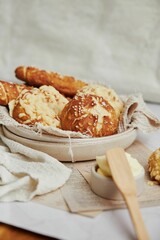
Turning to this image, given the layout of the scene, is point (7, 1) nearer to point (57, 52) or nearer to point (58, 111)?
point (57, 52)

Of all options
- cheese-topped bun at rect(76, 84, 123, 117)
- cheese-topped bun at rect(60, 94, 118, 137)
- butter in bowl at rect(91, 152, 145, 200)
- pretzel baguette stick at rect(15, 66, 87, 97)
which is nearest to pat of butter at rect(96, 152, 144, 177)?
butter in bowl at rect(91, 152, 145, 200)

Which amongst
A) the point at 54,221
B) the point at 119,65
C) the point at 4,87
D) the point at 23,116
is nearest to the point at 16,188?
the point at 54,221

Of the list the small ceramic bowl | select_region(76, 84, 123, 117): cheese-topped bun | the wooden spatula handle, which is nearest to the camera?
the wooden spatula handle

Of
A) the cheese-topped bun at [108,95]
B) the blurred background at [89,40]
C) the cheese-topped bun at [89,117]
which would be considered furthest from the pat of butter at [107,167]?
the blurred background at [89,40]

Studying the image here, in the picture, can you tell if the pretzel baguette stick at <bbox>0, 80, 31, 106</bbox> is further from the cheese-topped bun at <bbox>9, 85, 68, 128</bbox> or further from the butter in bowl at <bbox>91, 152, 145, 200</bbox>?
the butter in bowl at <bbox>91, 152, 145, 200</bbox>

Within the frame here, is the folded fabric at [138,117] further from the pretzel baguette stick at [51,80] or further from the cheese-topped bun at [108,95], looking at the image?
the pretzel baguette stick at [51,80]

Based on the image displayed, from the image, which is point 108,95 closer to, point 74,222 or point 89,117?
point 89,117
